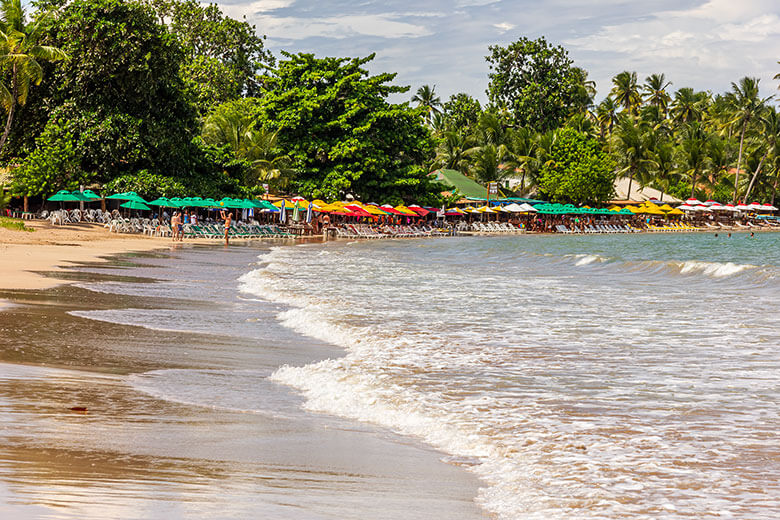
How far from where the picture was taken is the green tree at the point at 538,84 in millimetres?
87062

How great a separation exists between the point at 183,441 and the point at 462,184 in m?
66.8

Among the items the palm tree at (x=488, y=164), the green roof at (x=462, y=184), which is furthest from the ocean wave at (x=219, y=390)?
the palm tree at (x=488, y=164)

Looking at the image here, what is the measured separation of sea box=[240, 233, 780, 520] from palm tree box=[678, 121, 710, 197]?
7733cm

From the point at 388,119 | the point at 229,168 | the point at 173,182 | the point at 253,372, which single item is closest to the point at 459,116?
the point at 388,119

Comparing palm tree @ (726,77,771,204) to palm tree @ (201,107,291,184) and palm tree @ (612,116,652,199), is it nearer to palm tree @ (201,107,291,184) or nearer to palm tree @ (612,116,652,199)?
palm tree @ (612,116,652,199)

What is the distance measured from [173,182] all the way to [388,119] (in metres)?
19.3

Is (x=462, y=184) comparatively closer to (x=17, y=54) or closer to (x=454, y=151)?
(x=454, y=151)

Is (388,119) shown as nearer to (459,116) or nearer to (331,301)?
(459,116)

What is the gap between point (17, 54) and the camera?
3619 cm

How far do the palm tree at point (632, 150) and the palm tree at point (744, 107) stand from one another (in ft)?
46.1

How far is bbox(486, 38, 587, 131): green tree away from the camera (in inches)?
3428

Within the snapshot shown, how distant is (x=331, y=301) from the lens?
13508 mm

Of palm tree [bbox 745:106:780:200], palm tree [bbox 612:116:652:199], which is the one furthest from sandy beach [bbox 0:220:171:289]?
palm tree [bbox 745:106:780:200]

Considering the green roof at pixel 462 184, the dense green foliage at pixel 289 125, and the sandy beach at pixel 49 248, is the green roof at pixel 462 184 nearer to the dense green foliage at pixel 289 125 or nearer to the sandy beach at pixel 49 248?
the dense green foliage at pixel 289 125
